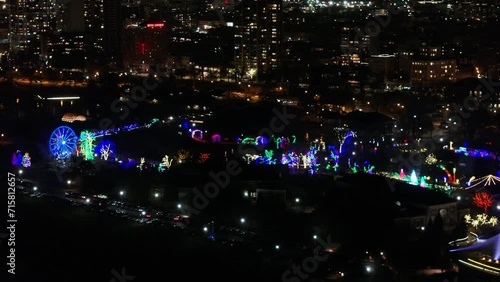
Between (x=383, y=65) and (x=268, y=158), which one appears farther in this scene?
(x=383, y=65)

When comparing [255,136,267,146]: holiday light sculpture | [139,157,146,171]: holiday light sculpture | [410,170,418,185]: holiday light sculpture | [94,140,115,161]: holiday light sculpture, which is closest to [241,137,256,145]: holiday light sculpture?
[255,136,267,146]: holiday light sculpture

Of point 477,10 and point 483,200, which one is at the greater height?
point 477,10

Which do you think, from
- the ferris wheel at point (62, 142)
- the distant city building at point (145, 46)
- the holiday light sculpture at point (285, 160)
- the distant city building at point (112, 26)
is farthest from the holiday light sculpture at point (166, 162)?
the distant city building at point (112, 26)

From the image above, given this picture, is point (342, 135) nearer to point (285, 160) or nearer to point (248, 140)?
point (248, 140)

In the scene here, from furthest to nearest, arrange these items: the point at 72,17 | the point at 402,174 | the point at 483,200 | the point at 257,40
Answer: the point at 72,17 → the point at 257,40 → the point at 402,174 → the point at 483,200

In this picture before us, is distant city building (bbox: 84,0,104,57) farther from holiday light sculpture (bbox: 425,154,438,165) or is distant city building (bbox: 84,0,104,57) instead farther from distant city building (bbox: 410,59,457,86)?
holiday light sculpture (bbox: 425,154,438,165)

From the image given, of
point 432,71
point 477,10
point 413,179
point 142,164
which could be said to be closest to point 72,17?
point 432,71
